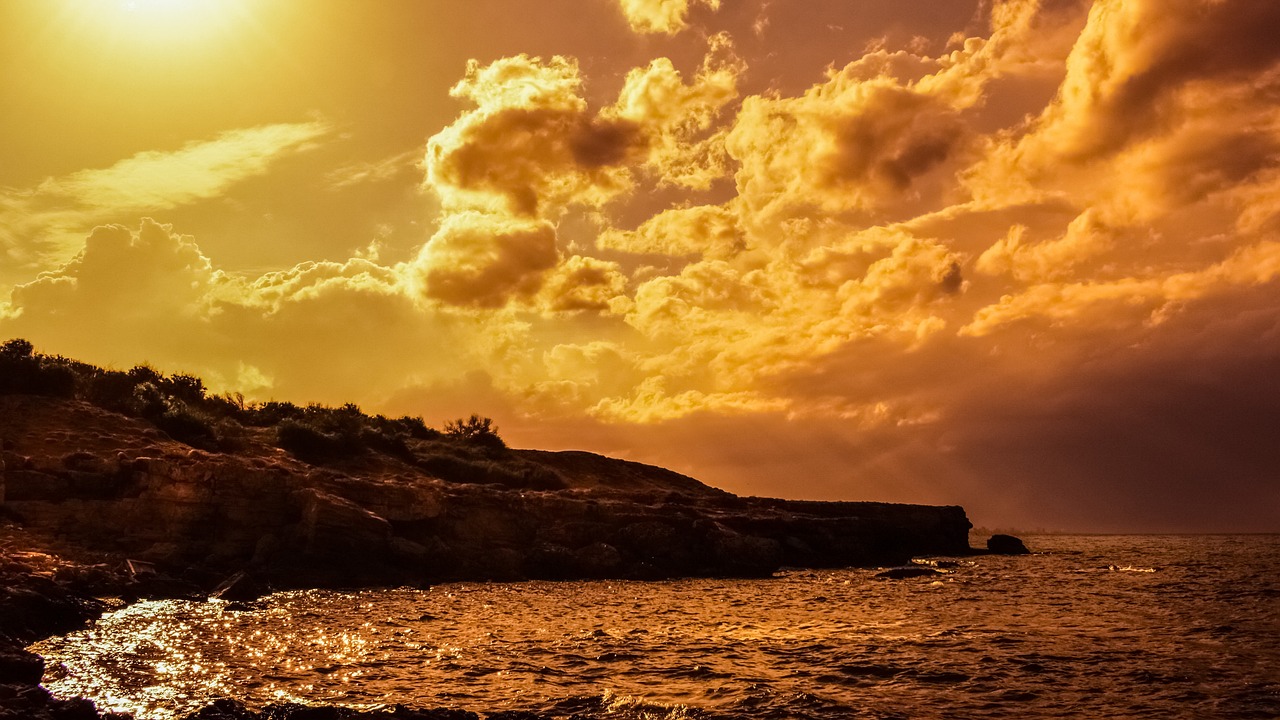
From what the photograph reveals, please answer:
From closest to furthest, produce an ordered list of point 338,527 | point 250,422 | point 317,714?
1. point 317,714
2. point 338,527
3. point 250,422

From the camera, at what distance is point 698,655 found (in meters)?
21.0


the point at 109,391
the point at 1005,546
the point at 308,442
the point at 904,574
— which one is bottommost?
the point at 904,574

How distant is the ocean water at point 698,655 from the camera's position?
15.7 m

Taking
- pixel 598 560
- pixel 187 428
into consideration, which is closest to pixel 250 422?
pixel 187 428

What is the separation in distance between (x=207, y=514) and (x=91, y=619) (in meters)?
12.8

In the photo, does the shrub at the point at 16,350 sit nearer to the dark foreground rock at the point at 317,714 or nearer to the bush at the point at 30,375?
the bush at the point at 30,375

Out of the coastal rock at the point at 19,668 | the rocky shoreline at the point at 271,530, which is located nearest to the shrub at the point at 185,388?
the rocky shoreline at the point at 271,530

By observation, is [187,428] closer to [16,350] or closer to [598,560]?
[16,350]

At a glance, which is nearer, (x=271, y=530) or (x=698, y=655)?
(x=698, y=655)

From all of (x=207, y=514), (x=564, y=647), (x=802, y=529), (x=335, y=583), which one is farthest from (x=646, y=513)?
(x=564, y=647)

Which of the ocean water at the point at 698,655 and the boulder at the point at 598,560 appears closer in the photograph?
the ocean water at the point at 698,655

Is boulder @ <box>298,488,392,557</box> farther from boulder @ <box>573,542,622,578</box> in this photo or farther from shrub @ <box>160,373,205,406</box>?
shrub @ <box>160,373,205,406</box>

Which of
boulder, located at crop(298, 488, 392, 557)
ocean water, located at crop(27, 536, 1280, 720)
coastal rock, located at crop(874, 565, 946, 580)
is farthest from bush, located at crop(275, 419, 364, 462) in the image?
coastal rock, located at crop(874, 565, 946, 580)

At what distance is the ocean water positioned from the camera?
1566 centimetres
